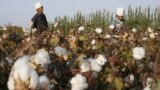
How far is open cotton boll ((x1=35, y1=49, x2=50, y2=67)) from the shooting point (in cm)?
198

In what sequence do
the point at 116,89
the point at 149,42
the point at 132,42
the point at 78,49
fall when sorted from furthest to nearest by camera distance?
the point at 149,42 < the point at 132,42 < the point at 78,49 < the point at 116,89

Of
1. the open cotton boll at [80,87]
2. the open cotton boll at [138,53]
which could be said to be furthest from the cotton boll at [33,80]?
the open cotton boll at [138,53]

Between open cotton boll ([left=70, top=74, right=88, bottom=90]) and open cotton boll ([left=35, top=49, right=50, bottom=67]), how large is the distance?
0.43 ft

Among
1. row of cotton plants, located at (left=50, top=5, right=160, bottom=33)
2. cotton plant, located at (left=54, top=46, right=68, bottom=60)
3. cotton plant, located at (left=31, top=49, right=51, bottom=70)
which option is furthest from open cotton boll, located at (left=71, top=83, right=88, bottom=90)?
row of cotton plants, located at (left=50, top=5, right=160, bottom=33)

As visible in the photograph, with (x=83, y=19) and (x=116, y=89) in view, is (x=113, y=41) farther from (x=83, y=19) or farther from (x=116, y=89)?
(x=83, y=19)

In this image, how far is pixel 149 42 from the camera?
12.7ft

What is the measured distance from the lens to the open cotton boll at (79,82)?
6.72 ft

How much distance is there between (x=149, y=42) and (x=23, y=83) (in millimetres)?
2409

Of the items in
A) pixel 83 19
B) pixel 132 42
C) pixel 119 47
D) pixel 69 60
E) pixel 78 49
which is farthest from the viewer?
pixel 83 19

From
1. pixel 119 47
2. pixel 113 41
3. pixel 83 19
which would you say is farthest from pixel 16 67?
pixel 83 19

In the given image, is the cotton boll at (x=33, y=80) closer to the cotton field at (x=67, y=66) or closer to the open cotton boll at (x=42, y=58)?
the cotton field at (x=67, y=66)

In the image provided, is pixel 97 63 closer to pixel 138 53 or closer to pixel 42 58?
pixel 42 58

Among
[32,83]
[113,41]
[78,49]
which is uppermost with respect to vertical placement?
[113,41]

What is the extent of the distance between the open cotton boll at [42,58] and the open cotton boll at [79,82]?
13cm
